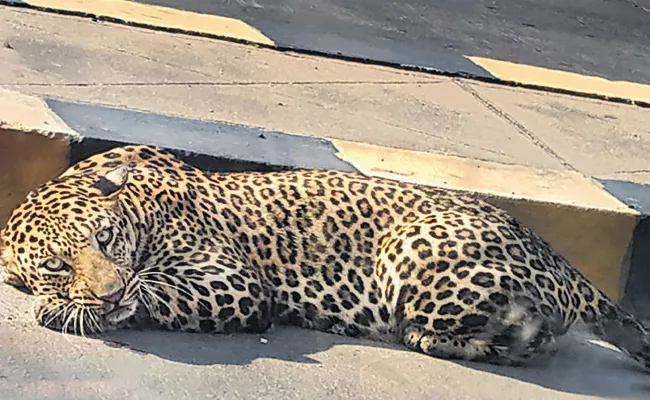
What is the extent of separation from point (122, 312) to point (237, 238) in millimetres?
709

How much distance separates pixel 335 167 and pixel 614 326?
1.60m

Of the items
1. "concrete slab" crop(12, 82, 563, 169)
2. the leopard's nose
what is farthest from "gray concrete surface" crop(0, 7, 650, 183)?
the leopard's nose

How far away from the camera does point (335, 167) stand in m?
6.58

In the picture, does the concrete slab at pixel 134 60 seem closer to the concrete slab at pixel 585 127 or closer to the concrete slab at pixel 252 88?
the concrete slab at pixel 252 88

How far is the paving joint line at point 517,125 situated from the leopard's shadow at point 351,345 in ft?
6.10

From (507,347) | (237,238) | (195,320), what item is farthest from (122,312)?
(507,347)

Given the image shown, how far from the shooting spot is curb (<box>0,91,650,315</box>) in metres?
6.09

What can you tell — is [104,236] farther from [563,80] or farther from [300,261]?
[563,80]

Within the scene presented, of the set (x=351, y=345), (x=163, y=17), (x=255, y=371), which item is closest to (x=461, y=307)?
(x=351, y=345)

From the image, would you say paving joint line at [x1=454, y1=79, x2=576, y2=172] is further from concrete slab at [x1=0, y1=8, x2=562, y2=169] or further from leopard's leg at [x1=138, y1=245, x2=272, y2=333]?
leopard's leg at [x1=138, y1=245, x2=272, y2=333]

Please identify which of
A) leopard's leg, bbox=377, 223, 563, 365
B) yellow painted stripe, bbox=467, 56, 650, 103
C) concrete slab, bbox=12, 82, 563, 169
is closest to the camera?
leopard's leg, bbox=377, 223, 563, 365

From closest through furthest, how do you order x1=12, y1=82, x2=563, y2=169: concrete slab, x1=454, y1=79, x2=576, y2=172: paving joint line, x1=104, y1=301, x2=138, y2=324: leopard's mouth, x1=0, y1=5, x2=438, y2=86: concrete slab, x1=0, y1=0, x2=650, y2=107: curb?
x1=104, y1=301, x2=138, y2=324: leopard's mouth
x1=12, y1=82, x2=563, y2=169: concrete slab
x1=454, y1=79, x2=576, y2=172: paving joint line
x1=0, y1=5, x2=438, y2=86: concrete slab
x1=0, y1=0, x2=650, y2=107: curb

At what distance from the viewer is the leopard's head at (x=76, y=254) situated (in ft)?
16.5

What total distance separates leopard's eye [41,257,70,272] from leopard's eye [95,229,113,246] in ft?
0.51
